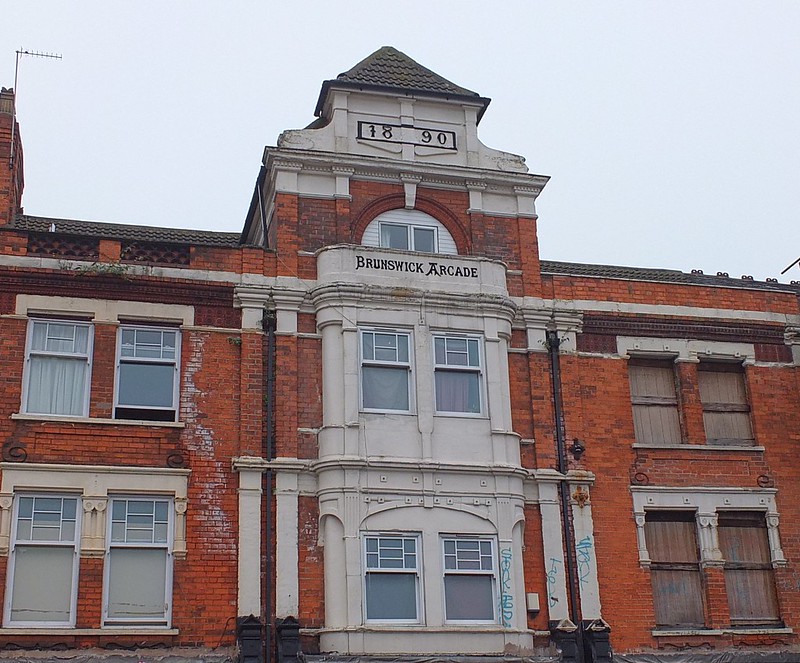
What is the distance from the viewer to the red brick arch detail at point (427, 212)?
22.5m

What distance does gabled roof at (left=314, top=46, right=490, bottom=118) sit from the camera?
23.2 metres

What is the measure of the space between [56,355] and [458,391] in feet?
23.6

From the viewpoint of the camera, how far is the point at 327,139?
74.6 ft

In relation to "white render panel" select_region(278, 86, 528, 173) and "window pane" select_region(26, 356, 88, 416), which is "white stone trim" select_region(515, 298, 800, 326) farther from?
"window pane" select_region(26, 356, 88, 416)

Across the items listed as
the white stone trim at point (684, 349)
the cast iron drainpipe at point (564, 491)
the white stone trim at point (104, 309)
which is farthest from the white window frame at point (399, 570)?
the white stone trim at point (684, 349)

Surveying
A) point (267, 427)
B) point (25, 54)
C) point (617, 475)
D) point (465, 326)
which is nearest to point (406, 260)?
point (465, 326)

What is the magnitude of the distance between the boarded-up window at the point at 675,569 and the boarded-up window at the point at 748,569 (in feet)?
2.00

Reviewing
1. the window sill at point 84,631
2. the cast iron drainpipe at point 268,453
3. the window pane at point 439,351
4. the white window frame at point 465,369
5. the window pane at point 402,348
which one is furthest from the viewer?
the window pane at point 439,351

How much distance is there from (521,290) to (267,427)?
5.82 m

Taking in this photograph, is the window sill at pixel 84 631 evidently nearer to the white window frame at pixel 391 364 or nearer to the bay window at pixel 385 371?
the white window frame at pixel 391 364

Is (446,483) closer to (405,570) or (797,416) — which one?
(405,570)

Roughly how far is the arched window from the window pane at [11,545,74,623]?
8.10 m

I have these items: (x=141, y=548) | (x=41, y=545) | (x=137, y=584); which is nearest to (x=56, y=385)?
(x=41, y=545)

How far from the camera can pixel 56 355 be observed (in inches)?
797
